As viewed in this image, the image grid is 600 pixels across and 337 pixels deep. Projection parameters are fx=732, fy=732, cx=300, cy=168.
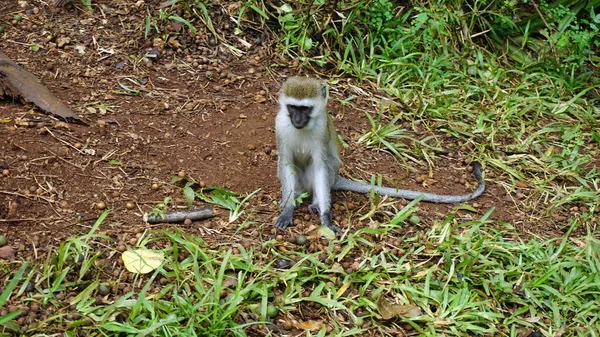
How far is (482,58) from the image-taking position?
289 inches

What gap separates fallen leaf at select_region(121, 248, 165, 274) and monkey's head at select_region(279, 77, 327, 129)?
133 centimetres

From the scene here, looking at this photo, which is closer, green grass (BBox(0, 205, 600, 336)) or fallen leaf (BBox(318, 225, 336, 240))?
green grass (BBox(0, 205, 600, 336))

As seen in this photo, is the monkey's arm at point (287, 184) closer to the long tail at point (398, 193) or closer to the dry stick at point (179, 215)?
the long tail at point (398, 193)

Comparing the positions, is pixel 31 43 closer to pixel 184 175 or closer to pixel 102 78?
pixel 102 78

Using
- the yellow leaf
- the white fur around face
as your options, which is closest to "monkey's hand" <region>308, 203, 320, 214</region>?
the white fur around face

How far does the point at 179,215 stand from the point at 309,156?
1.10 metres

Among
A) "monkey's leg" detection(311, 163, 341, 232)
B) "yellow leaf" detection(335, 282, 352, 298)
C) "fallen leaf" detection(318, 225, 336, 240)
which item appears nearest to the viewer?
"yellow leaf" detection(335, 282, 352, 298)

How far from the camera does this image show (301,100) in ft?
16.6

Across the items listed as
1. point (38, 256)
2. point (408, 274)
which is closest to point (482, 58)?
point (408, 274)

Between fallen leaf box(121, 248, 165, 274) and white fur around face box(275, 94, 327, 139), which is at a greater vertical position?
white fur around face box(275, 94, 327, 139)

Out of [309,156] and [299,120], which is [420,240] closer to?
[309,156]

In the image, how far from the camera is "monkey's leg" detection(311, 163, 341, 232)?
17.0 feet

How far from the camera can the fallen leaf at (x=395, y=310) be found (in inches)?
172

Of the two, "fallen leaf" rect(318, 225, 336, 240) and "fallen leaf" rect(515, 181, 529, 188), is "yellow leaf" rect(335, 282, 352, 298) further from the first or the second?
"fallen leaf" rect(515, 181, 529, 188)
